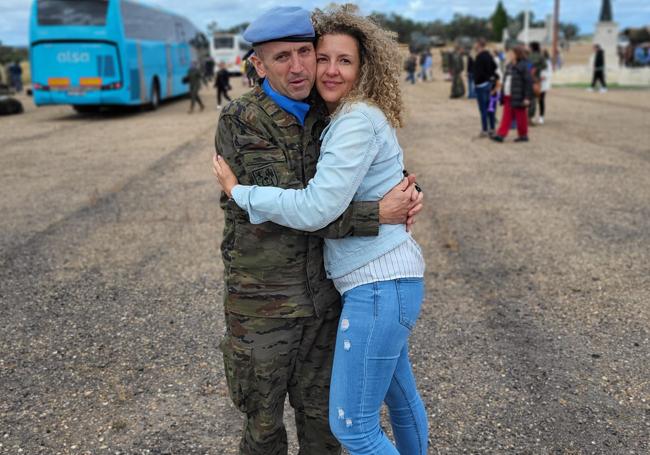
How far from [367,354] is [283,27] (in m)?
1.01

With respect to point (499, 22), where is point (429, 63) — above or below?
below

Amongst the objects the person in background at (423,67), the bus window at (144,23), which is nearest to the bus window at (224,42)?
the person in background at (423,67)

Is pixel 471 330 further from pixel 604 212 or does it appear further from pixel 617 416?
pixel 604 212

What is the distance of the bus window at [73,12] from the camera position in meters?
17.8

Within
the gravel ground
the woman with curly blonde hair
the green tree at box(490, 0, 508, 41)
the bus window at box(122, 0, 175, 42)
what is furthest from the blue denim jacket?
the green tree at box(490, 0, 508, 41)

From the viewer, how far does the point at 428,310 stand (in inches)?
182

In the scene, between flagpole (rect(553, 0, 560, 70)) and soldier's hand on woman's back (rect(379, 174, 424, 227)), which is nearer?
soldier's hand on woman's back (rect(379, 174, 424, 227))

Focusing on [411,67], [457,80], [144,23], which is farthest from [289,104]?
[411,67]

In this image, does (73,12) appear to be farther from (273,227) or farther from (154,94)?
(273,227)

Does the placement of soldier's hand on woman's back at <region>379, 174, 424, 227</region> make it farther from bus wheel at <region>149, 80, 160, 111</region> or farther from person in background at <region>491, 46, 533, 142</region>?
bus wheel at <region>149, 80, 160, 111</region>

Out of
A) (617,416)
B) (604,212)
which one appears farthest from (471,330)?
(604,212)

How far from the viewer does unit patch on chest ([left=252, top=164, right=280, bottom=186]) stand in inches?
75.0

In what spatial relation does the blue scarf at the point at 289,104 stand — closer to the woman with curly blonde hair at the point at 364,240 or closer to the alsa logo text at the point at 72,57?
the woman with curly blonde hair at the point at 364,240

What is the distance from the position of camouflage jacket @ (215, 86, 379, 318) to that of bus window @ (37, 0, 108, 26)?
17.7 metres
